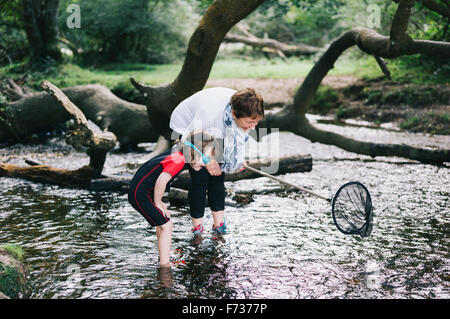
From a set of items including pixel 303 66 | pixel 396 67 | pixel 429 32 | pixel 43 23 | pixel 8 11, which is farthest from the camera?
pixel 303 66

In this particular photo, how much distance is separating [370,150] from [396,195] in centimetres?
181

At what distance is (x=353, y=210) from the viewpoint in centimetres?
483

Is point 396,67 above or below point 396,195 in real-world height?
above

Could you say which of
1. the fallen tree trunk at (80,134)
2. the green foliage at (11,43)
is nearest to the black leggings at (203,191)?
the fallen tree trunk at (80,134)

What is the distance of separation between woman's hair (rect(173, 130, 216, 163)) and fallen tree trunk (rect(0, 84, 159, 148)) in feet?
19.6

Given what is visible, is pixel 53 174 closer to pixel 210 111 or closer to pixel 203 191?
pixel 203 191

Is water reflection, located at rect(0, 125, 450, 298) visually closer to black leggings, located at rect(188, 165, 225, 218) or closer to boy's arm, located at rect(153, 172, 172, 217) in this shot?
black leggings, located at rect(188, 165, 225, 218)

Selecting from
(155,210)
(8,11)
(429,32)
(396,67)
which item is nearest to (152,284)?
(155,210)

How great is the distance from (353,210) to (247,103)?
5.22ft

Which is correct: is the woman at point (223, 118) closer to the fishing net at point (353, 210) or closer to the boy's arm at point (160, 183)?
the boy's arm at point (160, 183)

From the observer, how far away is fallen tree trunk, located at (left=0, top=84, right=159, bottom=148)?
10.4 meters

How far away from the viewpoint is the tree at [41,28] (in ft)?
49.1

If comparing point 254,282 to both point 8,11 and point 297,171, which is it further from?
point 8,11

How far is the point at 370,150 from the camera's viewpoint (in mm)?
8867
